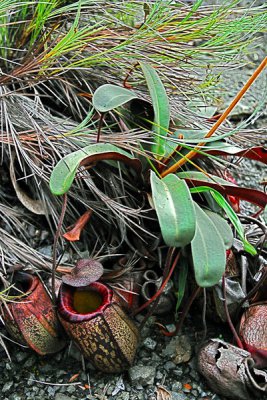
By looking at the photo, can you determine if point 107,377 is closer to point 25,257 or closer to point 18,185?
point 25,257

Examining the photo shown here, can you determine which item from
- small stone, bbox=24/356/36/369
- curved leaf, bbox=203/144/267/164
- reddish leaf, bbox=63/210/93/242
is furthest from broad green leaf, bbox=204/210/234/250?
small stone, bbox=24/356/36/369

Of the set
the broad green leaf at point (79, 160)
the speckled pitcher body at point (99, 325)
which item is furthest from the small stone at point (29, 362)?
the broad green leaf at point (79, 160)

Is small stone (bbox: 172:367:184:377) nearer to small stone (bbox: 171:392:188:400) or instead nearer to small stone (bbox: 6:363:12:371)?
small stone (bbox: 171:392:188:400)

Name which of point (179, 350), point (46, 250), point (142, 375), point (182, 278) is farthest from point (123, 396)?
point (46, 250)

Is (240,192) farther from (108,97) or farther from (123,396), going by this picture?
(123,396)

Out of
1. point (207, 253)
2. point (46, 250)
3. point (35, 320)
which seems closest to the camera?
point (207, 253)

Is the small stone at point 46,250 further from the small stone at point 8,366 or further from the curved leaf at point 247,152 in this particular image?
the curved leaf at point 247,152
